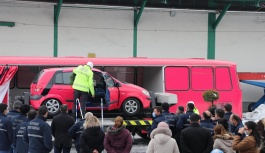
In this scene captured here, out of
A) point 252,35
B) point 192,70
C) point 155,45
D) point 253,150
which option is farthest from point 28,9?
point 253,150

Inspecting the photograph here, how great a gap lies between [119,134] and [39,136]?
1.61 metres

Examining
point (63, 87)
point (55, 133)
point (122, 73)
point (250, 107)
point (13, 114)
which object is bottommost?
point (250, 107)

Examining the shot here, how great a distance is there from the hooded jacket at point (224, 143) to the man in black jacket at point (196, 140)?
433 mm

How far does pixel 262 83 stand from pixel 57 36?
11163 mm

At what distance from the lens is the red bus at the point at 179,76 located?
17312 millimetres

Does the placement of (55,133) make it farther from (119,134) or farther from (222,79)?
(222,79)

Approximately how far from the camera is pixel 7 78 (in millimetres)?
15883

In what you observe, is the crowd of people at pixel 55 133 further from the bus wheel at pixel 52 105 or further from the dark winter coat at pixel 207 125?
the bus wheel at pixel 52 105

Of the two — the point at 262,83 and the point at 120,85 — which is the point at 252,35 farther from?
the point at 120,85

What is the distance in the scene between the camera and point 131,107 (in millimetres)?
15797

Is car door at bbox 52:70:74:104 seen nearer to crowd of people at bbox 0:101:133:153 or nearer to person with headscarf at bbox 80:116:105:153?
crowd of people at bbox 0:101:133:153

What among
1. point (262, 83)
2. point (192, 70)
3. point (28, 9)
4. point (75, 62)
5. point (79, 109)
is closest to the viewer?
point (79, 109)

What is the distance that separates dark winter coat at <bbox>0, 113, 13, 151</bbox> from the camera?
1032 cm

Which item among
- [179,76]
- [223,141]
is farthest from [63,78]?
[223,141]
